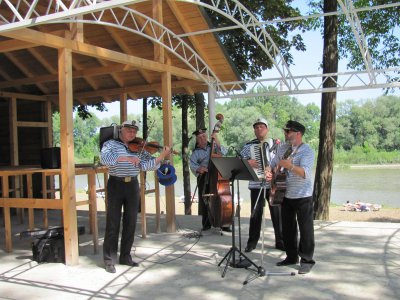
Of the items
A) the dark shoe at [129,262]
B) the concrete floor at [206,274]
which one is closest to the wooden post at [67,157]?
the concrete floor at [206,274]

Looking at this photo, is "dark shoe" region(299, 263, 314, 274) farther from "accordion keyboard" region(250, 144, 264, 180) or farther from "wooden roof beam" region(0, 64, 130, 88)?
"wooden roof beam" region(0, 64, 130, 88)

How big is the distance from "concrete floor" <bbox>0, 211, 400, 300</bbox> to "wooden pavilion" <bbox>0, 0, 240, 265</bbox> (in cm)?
49

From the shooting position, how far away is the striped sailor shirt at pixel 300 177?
4.48 m

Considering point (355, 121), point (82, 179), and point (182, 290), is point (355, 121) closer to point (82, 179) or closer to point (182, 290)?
point (82, 179)

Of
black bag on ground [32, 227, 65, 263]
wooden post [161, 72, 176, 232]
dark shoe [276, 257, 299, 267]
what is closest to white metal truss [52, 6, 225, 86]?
wooden post [161, 72, 176, 232]

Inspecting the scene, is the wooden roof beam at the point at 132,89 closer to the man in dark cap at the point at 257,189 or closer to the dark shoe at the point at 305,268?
the man in dark cap at the point at 257,189

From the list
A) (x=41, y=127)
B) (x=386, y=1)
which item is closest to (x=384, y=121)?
(x=386, y=1)

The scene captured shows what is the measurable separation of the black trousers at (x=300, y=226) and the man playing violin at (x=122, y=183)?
1382mm

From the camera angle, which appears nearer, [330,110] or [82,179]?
[330,110]

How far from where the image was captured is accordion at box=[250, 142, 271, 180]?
4.85 m

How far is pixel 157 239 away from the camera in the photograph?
6426 millimetres

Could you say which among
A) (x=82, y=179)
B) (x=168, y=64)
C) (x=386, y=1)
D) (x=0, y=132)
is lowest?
(x=82, y=179)

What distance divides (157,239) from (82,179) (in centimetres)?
2658

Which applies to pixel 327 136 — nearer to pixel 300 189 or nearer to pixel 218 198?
pixel 218 198
